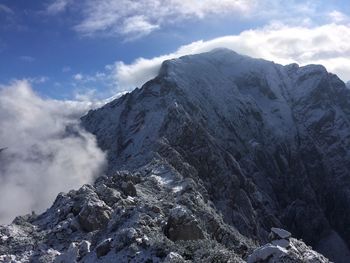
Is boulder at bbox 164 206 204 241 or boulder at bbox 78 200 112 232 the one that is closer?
boulder at bbox 164 206 204 241

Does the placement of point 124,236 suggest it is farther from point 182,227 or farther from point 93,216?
point 93,216

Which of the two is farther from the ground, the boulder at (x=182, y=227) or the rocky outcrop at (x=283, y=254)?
the boulder at (x=182, y=227)

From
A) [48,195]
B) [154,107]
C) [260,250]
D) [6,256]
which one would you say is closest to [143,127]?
[154,107]

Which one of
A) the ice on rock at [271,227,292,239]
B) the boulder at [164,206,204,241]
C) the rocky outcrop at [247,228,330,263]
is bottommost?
the rocky outcrop at [247,228,330,263]

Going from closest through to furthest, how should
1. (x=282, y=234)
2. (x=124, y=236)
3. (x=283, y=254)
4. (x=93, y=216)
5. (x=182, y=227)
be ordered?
(x=283, y=254) < (x=282, y=234) < (x=124, y=236) < (x=182, y=227) < (x=93, y=216)

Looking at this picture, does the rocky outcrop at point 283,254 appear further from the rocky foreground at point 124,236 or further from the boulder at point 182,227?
the boulder at point 182,227

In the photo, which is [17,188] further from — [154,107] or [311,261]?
[311,261]

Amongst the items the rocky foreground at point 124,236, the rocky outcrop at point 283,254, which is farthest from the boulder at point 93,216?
the rocky outcrop at point 283,254

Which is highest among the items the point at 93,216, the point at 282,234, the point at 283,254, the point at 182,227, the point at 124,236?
the point at 93,216

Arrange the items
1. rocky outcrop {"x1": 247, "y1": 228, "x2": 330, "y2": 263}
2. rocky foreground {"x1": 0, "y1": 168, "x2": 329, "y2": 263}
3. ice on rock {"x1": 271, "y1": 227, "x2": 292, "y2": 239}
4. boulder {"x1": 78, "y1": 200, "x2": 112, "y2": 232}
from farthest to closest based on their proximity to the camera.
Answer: boulder {"x1": 78, "y1": 200, "x2": 112, "y2": 232}, ice on rock {"x1": 271, "y1": 227, "x2": 292, "y2": 239}, rocky foreground {"x1": 0, "y1": 168, "x2": 329, "y2": 263}, rocky outcrop {"x1": 247, "y1": 228, "x2": 330, "y2": 263}

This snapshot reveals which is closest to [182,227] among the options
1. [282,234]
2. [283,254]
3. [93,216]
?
[282,234]

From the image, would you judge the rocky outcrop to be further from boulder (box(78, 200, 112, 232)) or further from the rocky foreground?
boulder (box(78, 200, 112, 232))

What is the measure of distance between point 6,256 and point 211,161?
389 ft

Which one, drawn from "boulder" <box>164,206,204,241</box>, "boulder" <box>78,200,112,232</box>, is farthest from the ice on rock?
"boulder" <box>78,200,112,232</box>
